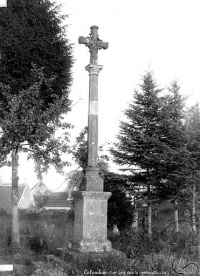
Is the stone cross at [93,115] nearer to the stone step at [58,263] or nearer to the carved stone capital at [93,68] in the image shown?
the carved stone capital at [93,68]

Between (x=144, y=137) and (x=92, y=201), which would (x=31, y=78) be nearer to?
(x=144, y=137)

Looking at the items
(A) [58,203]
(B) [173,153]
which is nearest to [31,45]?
(B) [173,153]

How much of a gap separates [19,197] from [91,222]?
80.5 feet

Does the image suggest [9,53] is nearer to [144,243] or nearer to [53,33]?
[53,33]

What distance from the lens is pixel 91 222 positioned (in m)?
9.18

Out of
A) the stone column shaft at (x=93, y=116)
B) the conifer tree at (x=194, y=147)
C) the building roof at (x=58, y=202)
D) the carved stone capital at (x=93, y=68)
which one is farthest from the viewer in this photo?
the building roof at (x=58, y=202)

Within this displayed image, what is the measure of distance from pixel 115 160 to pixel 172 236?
13.8ft

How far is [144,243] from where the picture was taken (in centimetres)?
1084

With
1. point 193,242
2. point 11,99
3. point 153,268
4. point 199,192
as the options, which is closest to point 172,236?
point 193,242

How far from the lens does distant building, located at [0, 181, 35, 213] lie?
1180 inches

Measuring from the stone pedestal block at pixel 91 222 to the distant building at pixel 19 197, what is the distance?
2016 centimetres

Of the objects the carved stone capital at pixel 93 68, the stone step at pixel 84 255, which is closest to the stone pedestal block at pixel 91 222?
the stone step at pixel 84 255

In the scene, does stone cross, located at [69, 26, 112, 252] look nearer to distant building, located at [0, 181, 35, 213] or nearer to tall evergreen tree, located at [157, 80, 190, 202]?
tall evergreen tree, located at [157, 80, 190, 202]

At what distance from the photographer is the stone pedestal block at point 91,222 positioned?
905cm
